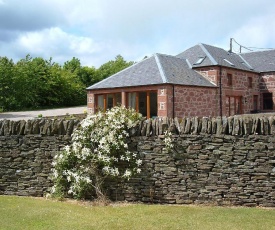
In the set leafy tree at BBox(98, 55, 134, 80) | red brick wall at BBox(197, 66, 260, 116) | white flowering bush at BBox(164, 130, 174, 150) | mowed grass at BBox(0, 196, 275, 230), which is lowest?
mowed grass at BBox(0, 196, 275, 230)

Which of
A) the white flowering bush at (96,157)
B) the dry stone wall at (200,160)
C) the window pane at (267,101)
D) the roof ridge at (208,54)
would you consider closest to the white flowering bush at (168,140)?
the dry stone wall at (200,160)

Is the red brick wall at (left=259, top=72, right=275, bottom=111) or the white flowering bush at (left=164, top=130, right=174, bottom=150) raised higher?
the red brick wall at (left=259, top=72, right=275, bottom=111)

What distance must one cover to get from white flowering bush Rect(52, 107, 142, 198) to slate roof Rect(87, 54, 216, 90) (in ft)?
49.1

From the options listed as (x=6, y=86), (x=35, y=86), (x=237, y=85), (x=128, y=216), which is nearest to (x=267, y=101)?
(x=237, y=85)

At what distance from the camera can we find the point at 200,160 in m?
8.31

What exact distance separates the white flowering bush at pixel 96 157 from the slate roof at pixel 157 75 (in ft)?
49.1

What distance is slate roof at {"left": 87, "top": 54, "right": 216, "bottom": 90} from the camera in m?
24.6

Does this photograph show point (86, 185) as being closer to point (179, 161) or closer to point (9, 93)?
point (179, 161)

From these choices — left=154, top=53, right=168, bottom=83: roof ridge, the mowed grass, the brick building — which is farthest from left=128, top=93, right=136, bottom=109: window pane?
the mowed grass

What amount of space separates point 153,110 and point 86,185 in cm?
2220

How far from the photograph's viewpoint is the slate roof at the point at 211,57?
28944mm

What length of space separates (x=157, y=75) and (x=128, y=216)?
17.9 metres

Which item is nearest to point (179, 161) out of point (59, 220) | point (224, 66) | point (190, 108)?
point (59, 220)

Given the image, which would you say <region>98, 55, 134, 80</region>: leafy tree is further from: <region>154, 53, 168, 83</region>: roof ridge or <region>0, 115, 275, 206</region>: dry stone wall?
<region>0, 115, 275, 206</region>: dry stone wall
